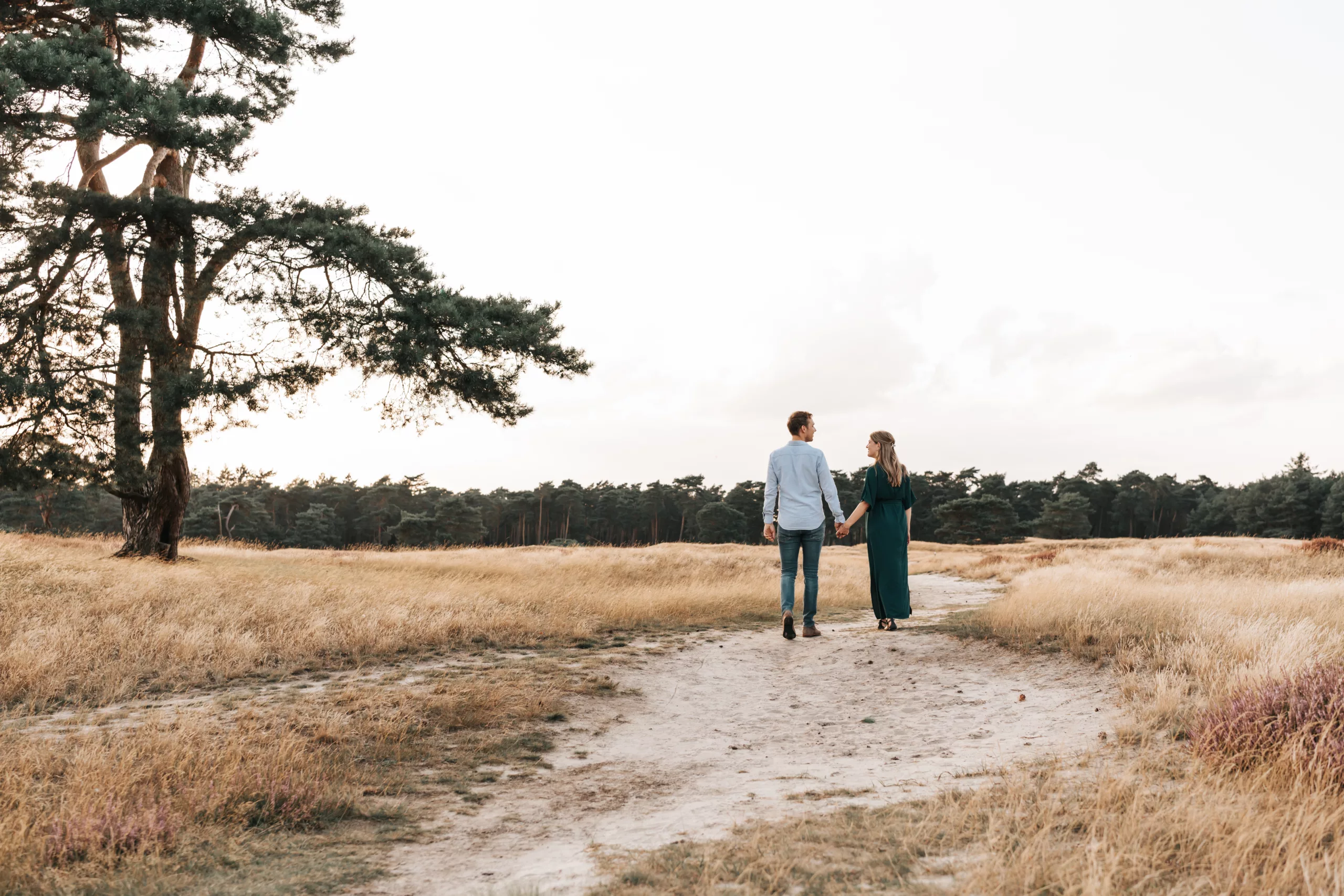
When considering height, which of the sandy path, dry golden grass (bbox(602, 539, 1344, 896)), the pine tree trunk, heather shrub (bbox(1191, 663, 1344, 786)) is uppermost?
the pine tree trunk

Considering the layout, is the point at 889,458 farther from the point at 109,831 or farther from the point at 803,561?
the point at 109,831

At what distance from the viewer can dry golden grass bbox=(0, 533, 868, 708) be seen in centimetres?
672

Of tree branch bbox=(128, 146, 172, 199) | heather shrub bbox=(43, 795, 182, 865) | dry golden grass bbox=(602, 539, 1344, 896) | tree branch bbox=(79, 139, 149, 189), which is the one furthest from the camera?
tree branch bbox=(128, 146, 172, 199)

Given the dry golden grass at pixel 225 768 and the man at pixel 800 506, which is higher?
the man at pixel 800 506

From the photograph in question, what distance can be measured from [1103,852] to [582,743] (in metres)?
3.55

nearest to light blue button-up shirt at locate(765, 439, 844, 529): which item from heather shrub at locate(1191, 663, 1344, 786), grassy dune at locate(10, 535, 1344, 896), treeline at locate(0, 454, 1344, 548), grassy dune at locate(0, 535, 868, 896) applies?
grassy dune at locate(10, 535, 1344, 896)

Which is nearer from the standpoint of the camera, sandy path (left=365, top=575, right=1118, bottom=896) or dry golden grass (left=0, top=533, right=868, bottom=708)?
sandy path (left=365, top=575, right=1118, bottom=896)

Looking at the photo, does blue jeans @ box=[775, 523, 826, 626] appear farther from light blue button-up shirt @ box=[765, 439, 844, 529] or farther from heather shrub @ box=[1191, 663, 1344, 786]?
heather shrub @ box=[1191, 663, 1344, 786]

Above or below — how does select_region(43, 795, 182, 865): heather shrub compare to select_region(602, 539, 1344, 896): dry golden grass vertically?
below

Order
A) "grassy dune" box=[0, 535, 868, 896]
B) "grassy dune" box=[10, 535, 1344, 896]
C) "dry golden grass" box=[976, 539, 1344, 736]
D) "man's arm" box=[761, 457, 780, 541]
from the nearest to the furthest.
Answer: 1. "grassy dune" box=[10, 535, 1344, 896]
2. "grassy dune" box=[0, 535, 868, 896]
3. "dry golden grass" box=[976, 539, 1344, 736]
4. "man's arm" box=[761, 457, 780, 541]

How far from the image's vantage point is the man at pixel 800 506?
8688 mm

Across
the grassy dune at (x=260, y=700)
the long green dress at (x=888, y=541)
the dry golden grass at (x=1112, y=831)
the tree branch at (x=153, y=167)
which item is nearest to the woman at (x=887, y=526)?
the long green dress at (x=888, y=541)

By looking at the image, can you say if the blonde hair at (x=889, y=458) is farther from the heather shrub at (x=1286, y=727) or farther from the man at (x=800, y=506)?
the heather shrub at (x=1286, y=727)

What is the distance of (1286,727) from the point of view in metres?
3.57
